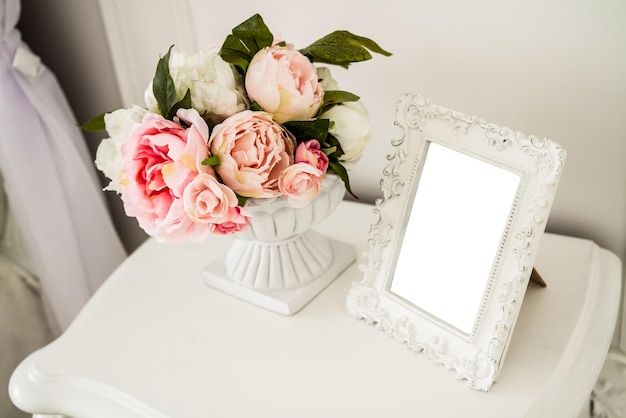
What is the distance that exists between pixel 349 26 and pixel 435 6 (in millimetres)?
142

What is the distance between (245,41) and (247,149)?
147 mm

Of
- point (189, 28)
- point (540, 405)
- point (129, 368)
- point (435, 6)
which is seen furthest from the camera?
point (189, 28)

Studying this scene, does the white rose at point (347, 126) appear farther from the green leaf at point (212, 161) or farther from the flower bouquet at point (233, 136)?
the green leaf at point (212, 161)

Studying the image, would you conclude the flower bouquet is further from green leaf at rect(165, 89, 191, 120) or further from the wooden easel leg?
the wooden easel leg

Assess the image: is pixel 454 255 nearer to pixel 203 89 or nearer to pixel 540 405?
pixel 540 405

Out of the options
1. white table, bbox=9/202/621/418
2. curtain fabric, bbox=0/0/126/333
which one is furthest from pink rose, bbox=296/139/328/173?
curtain fabric, bbox=0/0/126/333

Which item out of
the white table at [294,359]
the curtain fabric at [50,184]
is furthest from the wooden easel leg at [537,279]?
the curtain fabric at [50,184]

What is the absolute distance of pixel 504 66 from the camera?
868mm

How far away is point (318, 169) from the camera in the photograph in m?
0.69

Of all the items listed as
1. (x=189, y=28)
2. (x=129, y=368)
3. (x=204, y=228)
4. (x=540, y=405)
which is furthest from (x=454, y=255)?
(x=189, y=28)

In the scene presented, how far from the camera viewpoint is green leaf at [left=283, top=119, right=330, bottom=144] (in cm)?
69

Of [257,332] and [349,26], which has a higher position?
[349,26]

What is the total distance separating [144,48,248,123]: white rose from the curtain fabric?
0.53 meters

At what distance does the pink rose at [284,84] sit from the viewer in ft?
2.21
